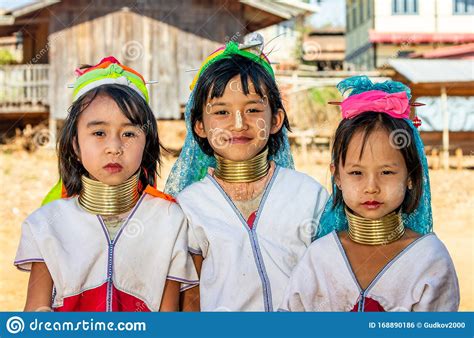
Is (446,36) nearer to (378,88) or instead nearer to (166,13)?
(166,13)

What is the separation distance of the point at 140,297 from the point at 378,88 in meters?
1.32

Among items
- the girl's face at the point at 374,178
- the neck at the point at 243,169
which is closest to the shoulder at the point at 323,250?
the girl's face at the point at 374,178

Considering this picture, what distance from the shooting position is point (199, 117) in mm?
3668

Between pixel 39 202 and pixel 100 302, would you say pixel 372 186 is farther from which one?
pixel 39 202

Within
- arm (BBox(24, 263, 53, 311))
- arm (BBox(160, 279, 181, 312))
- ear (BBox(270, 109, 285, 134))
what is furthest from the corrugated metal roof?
arm (BBox(24, 263, 53, 311))

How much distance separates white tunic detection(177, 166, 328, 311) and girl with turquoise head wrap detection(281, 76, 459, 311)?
0.16 metres

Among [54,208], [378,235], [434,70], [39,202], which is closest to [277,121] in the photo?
[378,235]

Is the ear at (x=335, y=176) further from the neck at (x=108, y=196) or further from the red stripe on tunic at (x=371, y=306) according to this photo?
the neck at (x=108, y=196)

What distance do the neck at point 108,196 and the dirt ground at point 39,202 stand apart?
406 centimetres

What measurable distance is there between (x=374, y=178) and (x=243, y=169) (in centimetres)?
61

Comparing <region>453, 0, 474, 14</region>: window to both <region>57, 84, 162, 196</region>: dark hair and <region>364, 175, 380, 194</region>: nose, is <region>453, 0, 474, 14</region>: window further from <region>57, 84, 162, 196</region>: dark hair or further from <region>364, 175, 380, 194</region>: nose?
<region>364, 175, 380, 194</region>: nose

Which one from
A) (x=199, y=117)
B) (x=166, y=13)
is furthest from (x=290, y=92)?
(x=199, y=117)

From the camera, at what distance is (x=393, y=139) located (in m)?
3.26

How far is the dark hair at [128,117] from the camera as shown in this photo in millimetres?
3377
